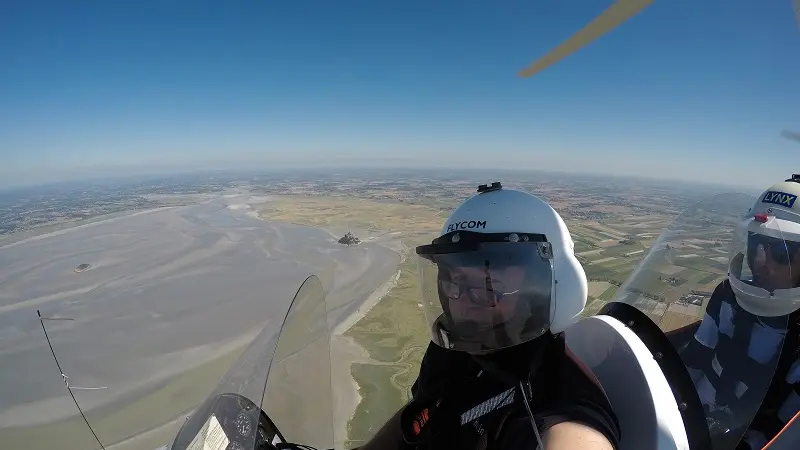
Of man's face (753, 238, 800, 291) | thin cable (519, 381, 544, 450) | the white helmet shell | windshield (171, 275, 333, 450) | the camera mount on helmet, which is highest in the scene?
the camera mount on helmet

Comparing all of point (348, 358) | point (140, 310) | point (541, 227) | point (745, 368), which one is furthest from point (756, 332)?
point (140, 310)

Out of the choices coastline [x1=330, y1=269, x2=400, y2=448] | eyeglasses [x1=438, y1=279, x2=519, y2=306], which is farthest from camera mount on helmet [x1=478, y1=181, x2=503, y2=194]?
coastline [x1=330, y1=269, x2=400, y2=448]

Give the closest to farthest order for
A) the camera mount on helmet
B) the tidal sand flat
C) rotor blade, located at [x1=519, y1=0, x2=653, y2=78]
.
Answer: the camera mount on helmet, rotor blade, located at [x1=519, y1=0, x2=653, y2=78], the tidal sand flat

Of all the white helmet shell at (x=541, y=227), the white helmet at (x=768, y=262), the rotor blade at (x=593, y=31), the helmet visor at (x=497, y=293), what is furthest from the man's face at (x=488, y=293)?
the rotor blade at (x=593, y=31)

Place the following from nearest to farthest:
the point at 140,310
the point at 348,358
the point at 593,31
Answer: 1. the point at 593,31
2. the point at 348,358
3. the point at 140,310

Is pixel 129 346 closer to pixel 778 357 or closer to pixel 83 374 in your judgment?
pixel 83 374

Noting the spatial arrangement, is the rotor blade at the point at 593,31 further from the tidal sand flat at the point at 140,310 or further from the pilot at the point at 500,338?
the tidal sand flat at the point at 140,310

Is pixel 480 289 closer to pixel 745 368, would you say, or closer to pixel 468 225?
pixel 468 225

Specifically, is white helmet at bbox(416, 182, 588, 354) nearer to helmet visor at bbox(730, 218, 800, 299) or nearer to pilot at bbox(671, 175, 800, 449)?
pilot at bbox(671, 175, 800, 449)
